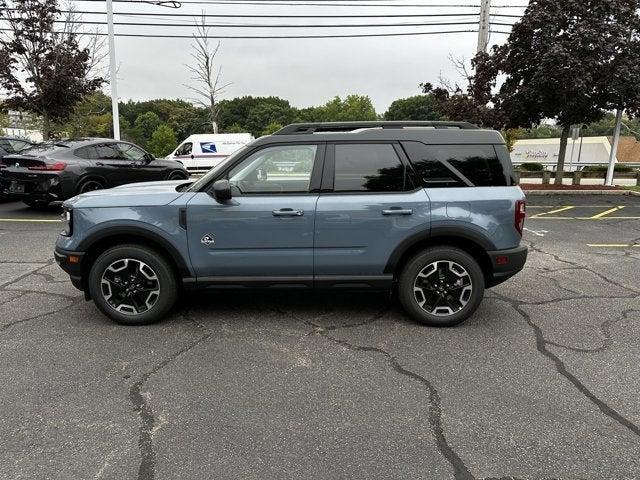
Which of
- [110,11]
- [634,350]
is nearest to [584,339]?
[634,350]

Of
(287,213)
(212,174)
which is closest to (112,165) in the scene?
(212,174)

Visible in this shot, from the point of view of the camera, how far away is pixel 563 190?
50.9 ft

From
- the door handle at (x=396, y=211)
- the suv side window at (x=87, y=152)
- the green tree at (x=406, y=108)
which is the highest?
the green tree at (x=406, y=108)

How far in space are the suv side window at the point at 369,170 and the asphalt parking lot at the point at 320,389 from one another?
51.1 inches

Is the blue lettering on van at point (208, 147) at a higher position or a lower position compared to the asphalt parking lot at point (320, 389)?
higher

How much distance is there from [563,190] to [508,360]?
13.7 m

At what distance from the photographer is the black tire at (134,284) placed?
423 centimetres

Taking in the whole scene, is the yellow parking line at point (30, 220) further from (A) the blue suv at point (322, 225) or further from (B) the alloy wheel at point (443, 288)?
(B) the alloy wheel at point (443, 288)

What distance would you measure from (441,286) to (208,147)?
25035mm

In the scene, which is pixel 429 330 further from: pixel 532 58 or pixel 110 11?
pixel 110 11

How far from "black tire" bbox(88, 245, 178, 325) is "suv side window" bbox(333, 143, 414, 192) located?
1793mm

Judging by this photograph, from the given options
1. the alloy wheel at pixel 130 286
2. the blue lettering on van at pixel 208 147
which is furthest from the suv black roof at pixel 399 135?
the blue lettering on van at pixel 208 147

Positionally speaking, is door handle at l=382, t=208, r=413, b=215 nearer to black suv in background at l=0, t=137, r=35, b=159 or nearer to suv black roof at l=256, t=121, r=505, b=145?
suv black roof at l=256, t=121, r=505, b=145

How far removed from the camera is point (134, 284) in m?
4.30
